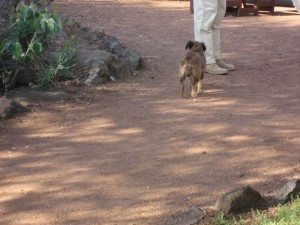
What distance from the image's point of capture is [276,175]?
4980 millimetres

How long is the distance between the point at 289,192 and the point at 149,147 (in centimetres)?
156

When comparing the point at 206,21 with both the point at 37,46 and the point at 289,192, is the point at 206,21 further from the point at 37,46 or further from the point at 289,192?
the point at 289,192

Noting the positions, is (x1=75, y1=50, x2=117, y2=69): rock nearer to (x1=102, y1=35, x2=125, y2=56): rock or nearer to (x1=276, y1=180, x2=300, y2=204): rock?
(x1=102, y1=35, x2=125, y2=56): rock

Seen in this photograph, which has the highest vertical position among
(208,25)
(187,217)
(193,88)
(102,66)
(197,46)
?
(208,25)

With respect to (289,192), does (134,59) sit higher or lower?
higher

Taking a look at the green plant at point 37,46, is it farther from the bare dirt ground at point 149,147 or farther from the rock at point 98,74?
the bare dirt ground at point 149,147

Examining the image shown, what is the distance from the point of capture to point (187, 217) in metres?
4.21

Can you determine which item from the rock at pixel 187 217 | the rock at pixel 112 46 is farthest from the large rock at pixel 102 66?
the rock at pixel 187 217

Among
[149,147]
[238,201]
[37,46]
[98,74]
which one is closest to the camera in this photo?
[238,201]

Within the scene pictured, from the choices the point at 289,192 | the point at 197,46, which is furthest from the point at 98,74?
the point at 289,192

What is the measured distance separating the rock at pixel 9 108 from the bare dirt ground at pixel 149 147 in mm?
119

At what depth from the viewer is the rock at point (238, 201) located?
13.9 feet

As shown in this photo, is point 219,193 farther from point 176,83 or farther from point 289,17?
point 289,17

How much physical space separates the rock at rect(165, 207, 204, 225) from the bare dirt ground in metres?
0.10
